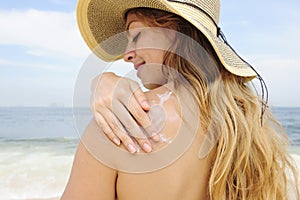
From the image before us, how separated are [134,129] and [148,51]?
27 cm

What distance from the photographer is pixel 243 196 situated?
1180 mm

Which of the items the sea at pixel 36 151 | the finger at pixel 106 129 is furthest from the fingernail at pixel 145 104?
the sea at pixel 36 151

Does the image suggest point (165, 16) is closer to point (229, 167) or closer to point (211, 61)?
point (211, 61)

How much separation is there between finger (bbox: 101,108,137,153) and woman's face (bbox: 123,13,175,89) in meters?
0.22

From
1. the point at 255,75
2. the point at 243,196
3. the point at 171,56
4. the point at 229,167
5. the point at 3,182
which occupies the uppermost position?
the point at 171,56

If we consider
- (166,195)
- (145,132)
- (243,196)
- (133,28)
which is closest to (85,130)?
(145,132)

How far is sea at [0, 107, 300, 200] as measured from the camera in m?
4.94

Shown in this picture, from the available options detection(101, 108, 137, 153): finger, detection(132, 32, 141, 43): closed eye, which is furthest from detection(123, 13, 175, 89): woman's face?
detection(101, 108, 137, 153): finger

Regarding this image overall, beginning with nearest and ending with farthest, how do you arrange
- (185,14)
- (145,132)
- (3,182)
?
(145,132) → (185,14) → (3,182)

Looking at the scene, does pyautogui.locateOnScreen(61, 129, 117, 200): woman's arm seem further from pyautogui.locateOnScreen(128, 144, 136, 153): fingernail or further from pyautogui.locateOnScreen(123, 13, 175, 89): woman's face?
pyautogui.locateOnScreen(123, 13, 175, 89): woman's face

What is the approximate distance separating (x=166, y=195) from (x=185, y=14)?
49 cm

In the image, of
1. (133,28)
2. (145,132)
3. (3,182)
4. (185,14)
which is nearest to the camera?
(145,132)

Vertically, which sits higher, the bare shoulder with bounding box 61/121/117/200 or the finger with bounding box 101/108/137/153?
the finger with bounding box 101/108/137/153

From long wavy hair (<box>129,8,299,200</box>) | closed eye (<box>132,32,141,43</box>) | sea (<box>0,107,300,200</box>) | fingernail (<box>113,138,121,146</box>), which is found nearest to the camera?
fingernail (<box>113,138,121,146</box>)
